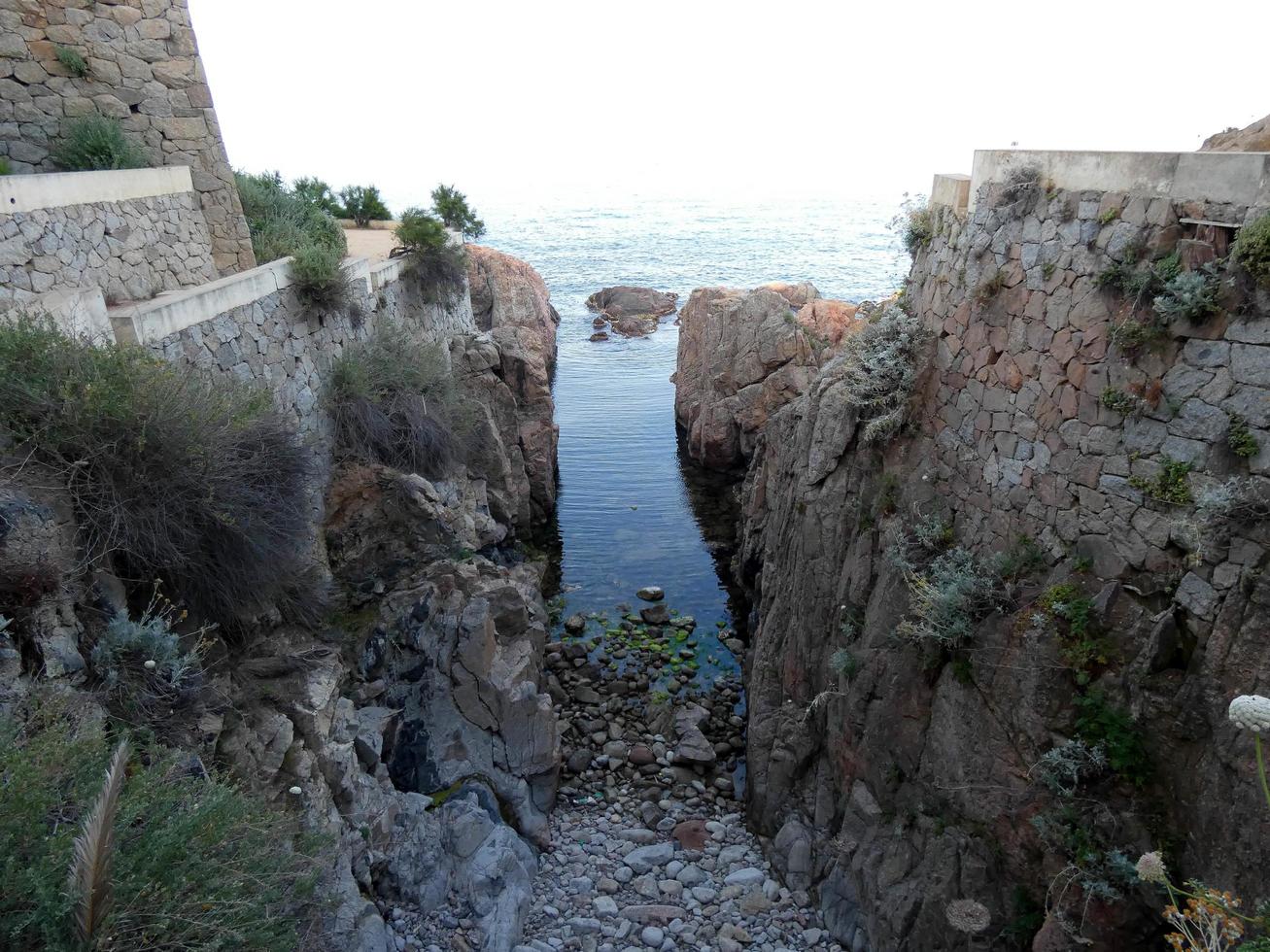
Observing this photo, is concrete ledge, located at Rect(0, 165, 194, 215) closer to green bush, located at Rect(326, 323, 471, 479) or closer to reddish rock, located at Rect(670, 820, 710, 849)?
green bush, located at Rect(326, 323, 471, 479)

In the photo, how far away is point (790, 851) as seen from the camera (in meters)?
8.04

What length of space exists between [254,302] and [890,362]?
7566mm

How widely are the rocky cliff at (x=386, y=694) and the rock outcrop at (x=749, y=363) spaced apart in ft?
26.5

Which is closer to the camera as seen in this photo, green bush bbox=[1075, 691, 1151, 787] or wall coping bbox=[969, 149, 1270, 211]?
wall coping bbox=[969, 149, 1270, 211]

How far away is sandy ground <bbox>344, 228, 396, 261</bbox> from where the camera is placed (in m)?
14.7

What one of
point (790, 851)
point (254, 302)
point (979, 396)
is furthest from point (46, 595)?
point (979, 396)

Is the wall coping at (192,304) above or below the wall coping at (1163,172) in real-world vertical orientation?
below

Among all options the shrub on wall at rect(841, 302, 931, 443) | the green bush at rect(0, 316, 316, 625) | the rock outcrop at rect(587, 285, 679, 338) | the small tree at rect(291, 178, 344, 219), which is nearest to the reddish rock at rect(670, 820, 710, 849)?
the shrub on wall at rect(841, 302, 931, 443)

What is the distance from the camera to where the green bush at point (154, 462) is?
5285 millimetres

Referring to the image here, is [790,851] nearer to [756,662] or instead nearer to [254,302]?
[756,662]

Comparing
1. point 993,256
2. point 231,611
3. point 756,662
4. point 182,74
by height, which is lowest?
point 756,662

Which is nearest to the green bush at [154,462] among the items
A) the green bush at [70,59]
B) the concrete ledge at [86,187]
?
the concrete ledge at [86,187]

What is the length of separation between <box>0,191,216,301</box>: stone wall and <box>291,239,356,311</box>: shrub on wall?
1124mm

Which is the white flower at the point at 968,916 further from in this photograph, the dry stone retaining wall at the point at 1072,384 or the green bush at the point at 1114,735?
the dry stone retaining wall at the point at 1072,384
